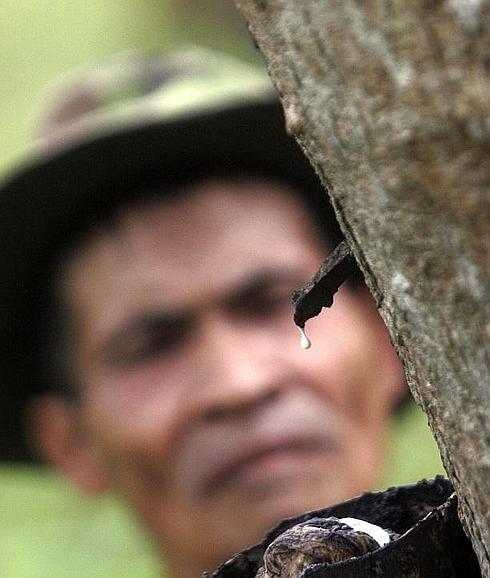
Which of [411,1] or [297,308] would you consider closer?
[411,1]

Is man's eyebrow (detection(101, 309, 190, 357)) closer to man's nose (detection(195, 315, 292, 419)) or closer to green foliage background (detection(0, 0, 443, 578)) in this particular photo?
man's nose (detection(195, 315, 292, 419))

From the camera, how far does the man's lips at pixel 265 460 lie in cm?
192

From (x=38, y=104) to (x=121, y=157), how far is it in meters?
1.89

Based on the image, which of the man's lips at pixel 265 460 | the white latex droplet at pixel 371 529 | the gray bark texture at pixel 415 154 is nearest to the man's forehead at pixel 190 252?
the man's lips at pixel 265 460

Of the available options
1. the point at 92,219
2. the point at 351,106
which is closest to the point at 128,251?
the point at 92,219

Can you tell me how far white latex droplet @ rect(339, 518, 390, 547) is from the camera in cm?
52

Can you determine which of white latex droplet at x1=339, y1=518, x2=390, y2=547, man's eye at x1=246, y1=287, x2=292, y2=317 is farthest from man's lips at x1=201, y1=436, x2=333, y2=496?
white latex droplet at x1=339, y1=518, x2=390, y2=547

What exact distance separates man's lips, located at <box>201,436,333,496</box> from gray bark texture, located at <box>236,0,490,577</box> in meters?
1.48

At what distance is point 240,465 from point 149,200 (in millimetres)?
531

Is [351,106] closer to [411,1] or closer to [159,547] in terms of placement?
[411,1]

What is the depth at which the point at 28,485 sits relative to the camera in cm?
432

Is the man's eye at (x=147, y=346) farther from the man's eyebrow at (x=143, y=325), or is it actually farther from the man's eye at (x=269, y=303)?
the man's eye at (x=269, y=303)

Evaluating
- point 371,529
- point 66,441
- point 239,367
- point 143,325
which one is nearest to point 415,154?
point 371,529

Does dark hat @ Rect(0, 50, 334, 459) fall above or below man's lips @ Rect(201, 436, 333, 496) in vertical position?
above
